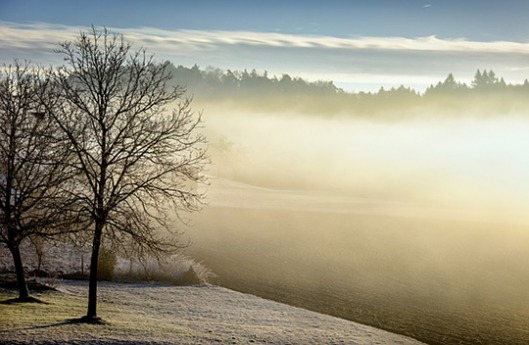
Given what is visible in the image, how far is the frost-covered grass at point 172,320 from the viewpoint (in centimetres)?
3541

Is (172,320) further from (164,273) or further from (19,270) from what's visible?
(164,273)

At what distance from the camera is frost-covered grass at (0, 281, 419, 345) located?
35.4m

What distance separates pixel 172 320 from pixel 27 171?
1459 centimetres

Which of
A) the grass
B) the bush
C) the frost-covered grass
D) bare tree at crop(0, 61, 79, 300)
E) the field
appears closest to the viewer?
the grass

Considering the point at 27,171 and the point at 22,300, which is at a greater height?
the point at 27,171

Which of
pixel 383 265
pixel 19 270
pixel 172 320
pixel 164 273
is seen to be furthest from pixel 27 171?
pixel 383 265

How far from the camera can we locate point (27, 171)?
42000 mm

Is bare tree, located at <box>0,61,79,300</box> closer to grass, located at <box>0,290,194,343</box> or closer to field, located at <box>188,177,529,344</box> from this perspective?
grass, located at <box>0,290,194,343</box>

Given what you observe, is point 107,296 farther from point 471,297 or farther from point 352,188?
point 352,188

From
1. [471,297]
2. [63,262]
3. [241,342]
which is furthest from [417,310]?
[63,262]

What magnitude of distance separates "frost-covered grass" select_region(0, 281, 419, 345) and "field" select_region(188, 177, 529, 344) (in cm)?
454

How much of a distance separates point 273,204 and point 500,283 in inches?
2697

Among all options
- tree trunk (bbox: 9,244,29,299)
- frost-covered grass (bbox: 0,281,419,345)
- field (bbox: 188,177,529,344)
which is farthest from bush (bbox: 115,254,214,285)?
tree trunk (bbox: 9,244,29,299)

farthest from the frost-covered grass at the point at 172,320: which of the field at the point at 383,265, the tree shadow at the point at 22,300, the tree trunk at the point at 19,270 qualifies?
the field at the point at 383,265
